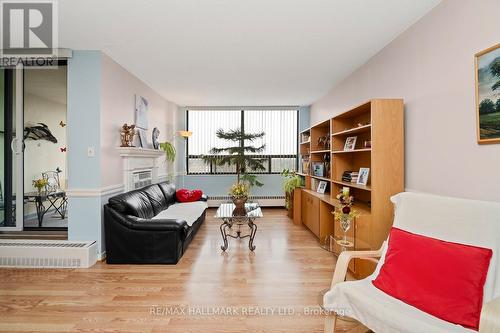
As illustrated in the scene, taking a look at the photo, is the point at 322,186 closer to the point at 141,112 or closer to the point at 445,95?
the point at 445,95

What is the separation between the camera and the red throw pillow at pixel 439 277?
1408 mm

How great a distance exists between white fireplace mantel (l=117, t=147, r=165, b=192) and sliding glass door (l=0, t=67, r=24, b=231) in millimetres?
1356

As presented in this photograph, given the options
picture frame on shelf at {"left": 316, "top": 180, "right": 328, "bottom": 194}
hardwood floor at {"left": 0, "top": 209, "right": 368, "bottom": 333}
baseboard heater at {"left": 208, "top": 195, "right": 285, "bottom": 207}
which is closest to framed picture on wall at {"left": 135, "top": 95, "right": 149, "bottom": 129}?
hardwood floor at {"left": 0, "top": 209, "right": 368, "bottom": 333}

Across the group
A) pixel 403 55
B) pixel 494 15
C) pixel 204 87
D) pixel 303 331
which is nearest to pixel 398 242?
pixel 303 331

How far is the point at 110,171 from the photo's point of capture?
3.52 metres

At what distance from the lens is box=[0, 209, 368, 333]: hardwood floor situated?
2.03 m

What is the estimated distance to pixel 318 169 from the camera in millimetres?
4812

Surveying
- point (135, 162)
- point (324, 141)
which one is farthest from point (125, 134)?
point (324, 141)

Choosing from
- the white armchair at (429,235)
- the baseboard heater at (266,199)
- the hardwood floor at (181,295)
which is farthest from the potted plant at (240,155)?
the white armchair at (429,235)

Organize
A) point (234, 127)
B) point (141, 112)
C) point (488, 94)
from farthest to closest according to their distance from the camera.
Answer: point (234, 127) < point (141, 112) < point (488, 94)

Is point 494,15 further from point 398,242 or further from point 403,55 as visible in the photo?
point 398,242

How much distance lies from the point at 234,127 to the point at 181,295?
5011 mm

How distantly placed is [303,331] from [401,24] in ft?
9.85

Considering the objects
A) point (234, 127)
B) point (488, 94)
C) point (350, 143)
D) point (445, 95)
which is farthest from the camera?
point (234, 127)
